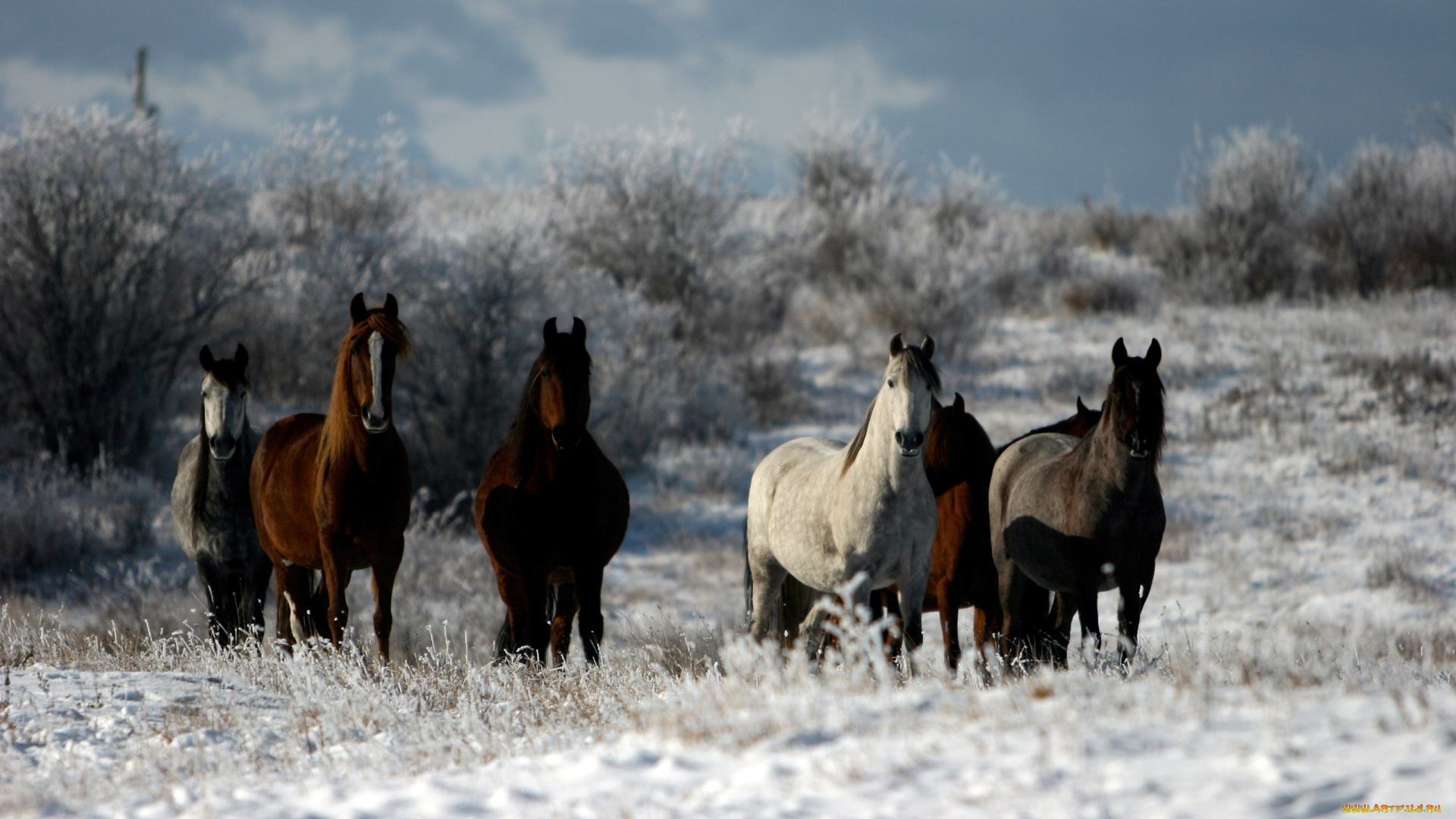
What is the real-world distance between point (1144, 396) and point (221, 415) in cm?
522

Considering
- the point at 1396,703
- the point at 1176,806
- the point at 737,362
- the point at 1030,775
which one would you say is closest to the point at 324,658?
the point at 1030,775

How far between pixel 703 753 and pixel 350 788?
1.28m

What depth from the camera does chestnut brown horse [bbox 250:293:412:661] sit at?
5.61 m

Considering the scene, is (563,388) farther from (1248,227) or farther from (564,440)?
(1248,227)

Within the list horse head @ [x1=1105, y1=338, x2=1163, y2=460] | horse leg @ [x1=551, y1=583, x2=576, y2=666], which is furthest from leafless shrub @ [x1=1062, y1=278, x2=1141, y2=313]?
horse leg @ [x1=551, y1=583, x2=576, y2=666]

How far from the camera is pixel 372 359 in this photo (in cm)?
550

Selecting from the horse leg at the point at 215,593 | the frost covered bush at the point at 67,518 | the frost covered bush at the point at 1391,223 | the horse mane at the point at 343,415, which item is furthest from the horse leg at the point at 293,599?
the frost covered bush at the point at 1391,223

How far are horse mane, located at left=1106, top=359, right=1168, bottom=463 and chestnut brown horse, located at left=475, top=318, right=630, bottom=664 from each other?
268 centimetres

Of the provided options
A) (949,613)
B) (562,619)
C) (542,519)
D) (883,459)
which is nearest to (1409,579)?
(949,613)

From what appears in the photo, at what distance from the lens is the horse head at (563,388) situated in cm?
550

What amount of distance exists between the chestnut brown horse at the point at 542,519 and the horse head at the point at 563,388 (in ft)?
0.05

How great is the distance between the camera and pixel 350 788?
12.7 ft

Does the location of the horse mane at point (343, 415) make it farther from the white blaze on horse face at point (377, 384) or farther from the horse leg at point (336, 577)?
the horse leg at point (336, 577)

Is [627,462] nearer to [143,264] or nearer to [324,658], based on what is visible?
[143,264]
